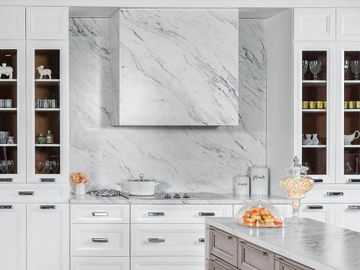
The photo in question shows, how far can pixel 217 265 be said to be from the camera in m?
4.16

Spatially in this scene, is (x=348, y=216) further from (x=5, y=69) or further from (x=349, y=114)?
(x=5, y=69)

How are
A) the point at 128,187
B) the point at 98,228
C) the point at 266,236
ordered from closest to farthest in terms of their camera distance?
the point at 266,236 < the point at 98,228 < the point at 128,187

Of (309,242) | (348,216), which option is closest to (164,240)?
(348,216)

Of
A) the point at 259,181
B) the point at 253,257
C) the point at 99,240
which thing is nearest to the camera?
the point at 253,257

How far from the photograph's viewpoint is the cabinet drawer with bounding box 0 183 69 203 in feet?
18.1

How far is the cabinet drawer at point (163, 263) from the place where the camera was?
5.49 metres

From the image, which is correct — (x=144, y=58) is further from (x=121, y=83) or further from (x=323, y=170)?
(x=323, y=170)

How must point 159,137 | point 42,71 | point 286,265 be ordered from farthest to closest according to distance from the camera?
1. point 159,137
2. point 42,71
3. point 286,265

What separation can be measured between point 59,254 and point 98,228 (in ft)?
1.19

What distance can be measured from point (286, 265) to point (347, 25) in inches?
113

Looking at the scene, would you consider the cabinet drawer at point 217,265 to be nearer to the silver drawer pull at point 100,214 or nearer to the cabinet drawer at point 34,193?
the silver drawer pull at point 100,214

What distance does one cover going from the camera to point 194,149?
6.12 metres

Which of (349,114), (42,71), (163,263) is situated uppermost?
(42,71)

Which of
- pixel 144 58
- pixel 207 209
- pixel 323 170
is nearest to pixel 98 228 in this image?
pixel 207 209
